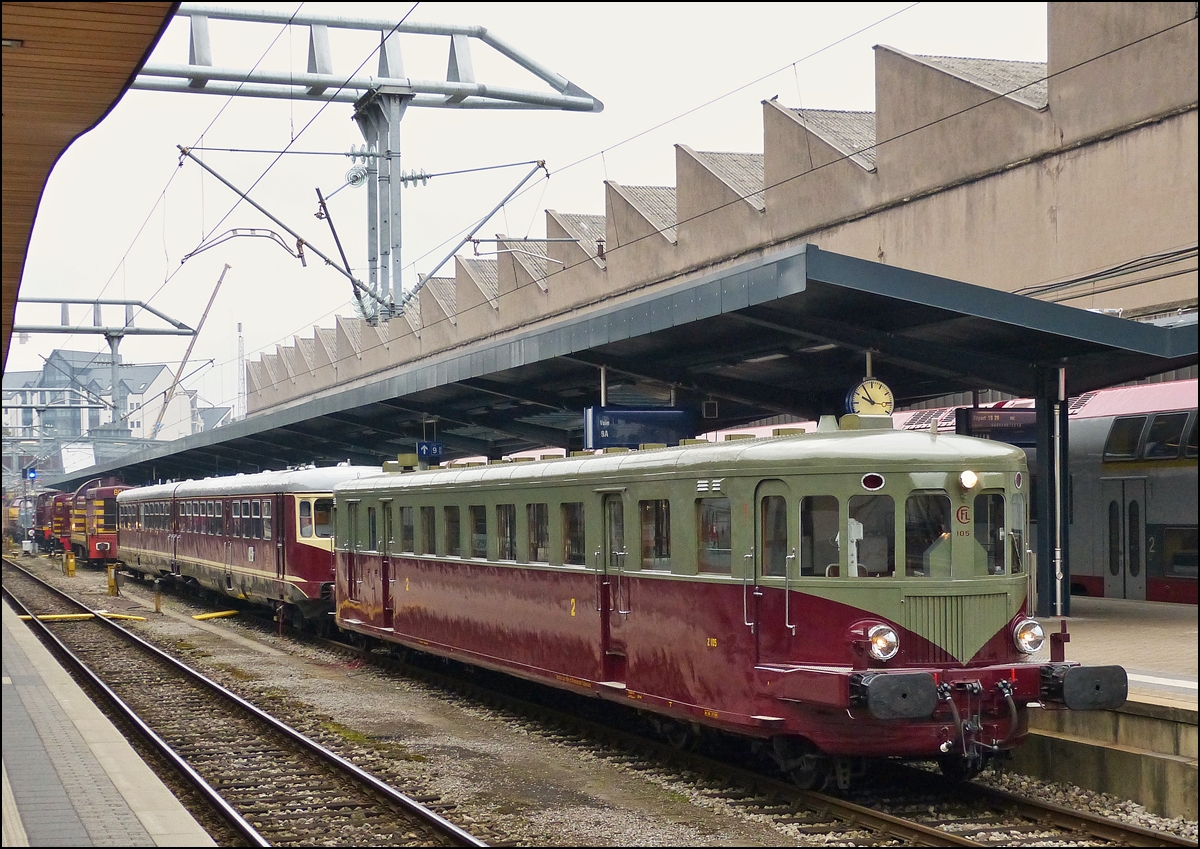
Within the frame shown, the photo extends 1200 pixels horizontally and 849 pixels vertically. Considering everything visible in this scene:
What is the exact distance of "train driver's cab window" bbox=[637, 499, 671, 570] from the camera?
36.7 ft

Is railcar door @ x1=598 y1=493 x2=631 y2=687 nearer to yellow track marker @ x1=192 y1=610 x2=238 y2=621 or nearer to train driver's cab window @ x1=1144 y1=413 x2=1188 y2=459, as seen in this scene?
train driver's cab window @ x1=1144 y1=413 x2=1188 y2=459

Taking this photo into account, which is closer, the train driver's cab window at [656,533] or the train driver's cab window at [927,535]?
the train driver's cab window at [927,535]

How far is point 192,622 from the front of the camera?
27.3 meters

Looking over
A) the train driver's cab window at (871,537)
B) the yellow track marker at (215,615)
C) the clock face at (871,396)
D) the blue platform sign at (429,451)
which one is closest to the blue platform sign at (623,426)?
the clock face at (871,396)

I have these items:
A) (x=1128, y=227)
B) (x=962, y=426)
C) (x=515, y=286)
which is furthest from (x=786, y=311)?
(x=515, y=286)

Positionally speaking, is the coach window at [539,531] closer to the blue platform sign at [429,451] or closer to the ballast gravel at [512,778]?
the ballast gravel at [512,778]

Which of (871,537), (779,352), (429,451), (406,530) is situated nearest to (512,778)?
(871,537)

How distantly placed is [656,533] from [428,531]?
578cm

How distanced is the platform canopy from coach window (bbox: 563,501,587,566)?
3.26 meters

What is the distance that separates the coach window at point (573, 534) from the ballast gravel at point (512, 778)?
1.78 meters

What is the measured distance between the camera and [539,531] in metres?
13.4

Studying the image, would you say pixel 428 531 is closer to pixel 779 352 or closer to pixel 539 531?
pixel 539 531

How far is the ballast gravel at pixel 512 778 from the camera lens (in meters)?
9.34

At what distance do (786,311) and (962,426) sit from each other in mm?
4265
